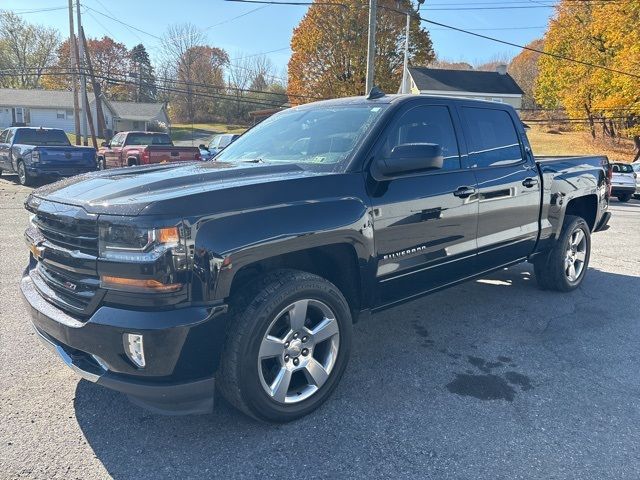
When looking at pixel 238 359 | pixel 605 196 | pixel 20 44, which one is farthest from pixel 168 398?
pixel 20 44

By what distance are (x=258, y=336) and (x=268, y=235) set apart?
1.76 ft

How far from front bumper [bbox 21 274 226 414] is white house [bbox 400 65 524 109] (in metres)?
36.5

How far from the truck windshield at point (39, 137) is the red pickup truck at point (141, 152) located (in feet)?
5.02

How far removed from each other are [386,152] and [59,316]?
222 centimetres

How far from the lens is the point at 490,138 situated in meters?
4.30

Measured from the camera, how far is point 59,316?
→ 260 centimetres

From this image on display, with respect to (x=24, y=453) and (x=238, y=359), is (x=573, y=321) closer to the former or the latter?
(x=238, y=359)

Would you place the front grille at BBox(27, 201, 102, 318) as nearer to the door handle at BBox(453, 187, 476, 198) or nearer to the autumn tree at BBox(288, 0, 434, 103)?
the door handle at BBox(453, 187, 476, 198)

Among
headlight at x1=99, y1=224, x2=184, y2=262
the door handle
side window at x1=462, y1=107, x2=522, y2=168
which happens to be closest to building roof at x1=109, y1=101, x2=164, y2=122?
side window at x1=462, y1=107, x2=522, y2=168

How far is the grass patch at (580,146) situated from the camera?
107 feet

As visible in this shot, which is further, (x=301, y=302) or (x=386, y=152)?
(x=386, y=152)

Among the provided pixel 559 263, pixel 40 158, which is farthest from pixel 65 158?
pixel 559 263

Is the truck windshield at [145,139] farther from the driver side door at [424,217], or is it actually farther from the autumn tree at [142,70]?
the autumn tree at [142,70]

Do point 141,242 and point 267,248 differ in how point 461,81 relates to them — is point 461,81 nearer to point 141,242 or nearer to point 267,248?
point 267,248
